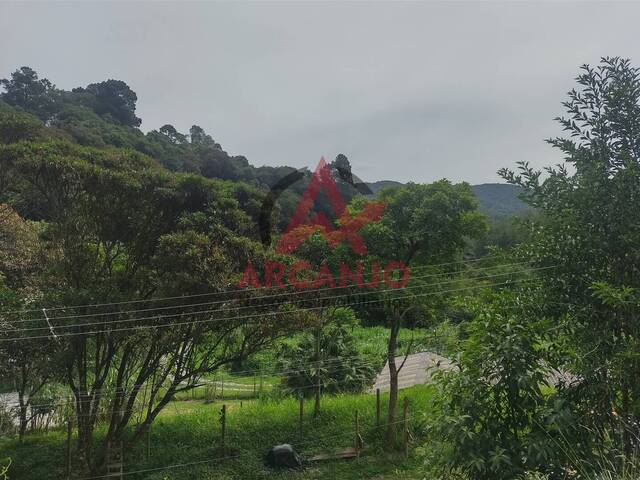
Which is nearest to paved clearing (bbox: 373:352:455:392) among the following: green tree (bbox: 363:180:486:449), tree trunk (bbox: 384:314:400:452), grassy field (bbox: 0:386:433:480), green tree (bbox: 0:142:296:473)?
grassy field (bbox: 0:386:433:480)

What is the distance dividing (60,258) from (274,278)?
3478 mm

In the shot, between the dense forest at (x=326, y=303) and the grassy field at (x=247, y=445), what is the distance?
0.05 metres

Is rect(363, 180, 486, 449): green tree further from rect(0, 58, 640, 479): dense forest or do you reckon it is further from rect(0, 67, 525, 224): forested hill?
rect(0, 67, 525, 224): forested hill

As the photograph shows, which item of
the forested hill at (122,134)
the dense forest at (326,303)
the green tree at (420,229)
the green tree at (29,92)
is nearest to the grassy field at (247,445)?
the dense forest at (326,303)

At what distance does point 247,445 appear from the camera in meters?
9.45

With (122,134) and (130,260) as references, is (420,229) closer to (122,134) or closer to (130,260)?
(130,260)

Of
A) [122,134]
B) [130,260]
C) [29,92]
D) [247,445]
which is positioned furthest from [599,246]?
[29,92]

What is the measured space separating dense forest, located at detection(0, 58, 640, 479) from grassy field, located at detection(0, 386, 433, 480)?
55 millimetres

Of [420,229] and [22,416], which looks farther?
[22,416]

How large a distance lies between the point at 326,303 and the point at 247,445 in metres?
3.25

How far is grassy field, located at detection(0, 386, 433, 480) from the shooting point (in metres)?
8.46

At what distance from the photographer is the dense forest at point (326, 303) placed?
282cm

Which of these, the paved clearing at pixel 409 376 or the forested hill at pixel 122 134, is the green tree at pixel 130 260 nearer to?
the forested hill at pixel 122 134

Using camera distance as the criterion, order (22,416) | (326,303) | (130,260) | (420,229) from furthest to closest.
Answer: (22,416), (420,229), (326,303), (130,260)
